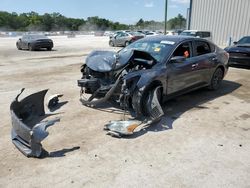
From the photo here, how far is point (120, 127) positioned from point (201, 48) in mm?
3457

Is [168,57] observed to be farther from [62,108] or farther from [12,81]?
[12,81]

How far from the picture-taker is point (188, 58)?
6172 millimetres

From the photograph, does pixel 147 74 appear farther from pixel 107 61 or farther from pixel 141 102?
pixel 107 61

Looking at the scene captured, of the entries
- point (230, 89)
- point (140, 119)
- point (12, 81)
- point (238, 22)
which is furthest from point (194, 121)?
point (238, 22)

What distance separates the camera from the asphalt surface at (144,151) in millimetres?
3246

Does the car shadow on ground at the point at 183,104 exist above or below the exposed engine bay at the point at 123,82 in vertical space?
below

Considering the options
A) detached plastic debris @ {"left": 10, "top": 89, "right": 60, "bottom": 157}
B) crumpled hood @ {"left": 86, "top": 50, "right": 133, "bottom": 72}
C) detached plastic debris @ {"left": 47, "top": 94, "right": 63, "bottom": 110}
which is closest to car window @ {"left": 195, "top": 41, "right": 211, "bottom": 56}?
crumpled hood @ {"left": 86, "top": 50, "right": 133, "bottom": 72}

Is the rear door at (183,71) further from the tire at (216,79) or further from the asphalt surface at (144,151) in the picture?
the tire at (216,79)

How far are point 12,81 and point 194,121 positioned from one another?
251 inches

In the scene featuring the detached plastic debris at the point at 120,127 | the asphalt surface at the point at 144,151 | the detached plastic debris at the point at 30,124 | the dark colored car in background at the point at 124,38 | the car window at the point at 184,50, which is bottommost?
the dark colored car in background at the point at 124,38

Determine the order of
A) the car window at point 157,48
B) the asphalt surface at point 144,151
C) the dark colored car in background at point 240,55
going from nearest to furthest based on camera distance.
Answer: the asphalt surface at point 144,151 → the car window at point 157,48 → the dark colored car in background at point 240,55

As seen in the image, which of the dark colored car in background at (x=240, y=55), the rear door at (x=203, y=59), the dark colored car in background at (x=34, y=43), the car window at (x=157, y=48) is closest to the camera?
the car window at (x=157, y=48)

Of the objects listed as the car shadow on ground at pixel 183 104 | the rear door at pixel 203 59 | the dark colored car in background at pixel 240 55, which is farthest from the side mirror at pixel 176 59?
the dark colored car in background at pixel 240 55

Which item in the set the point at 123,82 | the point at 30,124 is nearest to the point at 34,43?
the point at 30,124
